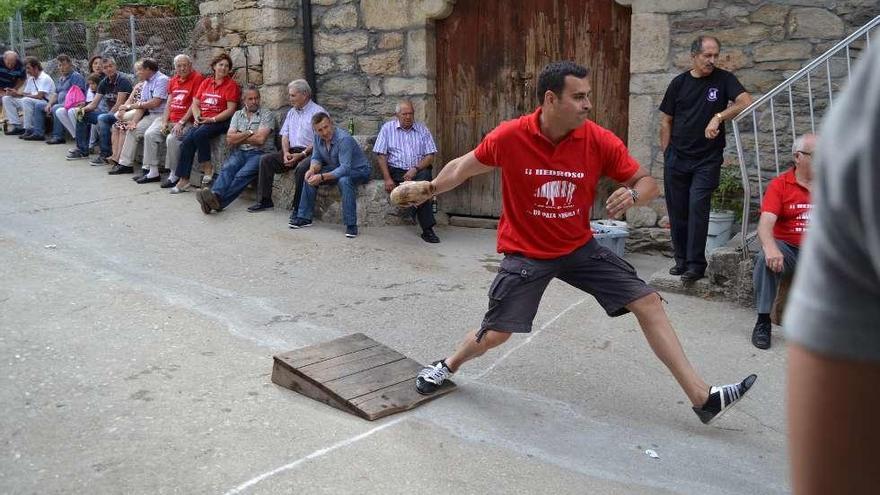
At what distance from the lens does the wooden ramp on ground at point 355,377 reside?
4.25 m

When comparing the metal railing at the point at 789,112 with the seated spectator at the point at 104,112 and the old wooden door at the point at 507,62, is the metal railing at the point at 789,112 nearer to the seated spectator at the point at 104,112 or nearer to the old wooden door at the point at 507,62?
the old wooden door at the point at 507,62

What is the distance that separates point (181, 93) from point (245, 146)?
4.84 ft

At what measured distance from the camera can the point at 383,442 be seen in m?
3.91

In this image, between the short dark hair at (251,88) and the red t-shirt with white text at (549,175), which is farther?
the short dark hair at (251,88)

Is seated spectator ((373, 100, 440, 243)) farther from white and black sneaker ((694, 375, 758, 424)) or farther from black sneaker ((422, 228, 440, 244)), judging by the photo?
white and black sneaker ((694, 375, 758, 424))

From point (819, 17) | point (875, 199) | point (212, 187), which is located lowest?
point (212, 187)

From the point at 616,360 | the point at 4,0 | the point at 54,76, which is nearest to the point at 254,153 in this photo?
the point at 616,360

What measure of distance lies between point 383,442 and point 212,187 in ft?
18.1

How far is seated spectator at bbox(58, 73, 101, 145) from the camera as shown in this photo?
11.2m

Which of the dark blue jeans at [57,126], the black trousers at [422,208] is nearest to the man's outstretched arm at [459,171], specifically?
the black trousers at [422,208]

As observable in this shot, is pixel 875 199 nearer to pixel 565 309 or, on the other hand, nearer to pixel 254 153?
pixel 565 309

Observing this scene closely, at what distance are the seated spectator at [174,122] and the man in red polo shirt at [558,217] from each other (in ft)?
20.8

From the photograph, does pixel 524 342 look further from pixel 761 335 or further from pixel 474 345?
pixel 761 335

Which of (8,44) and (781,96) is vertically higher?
(8,44)
